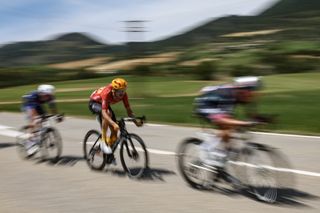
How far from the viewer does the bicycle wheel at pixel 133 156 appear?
9445mm

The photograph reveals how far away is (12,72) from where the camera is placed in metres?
92.4

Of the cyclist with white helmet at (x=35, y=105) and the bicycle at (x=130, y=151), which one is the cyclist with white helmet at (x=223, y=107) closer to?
the bicycle at (x=130, y=151)

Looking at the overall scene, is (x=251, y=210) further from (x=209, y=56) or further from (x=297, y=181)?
(x=209, y=56)

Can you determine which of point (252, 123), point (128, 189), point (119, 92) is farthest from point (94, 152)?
point (252, 123)

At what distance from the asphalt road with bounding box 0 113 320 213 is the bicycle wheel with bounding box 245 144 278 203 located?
0.45 feet

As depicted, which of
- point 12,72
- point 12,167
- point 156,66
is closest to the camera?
point 12,167

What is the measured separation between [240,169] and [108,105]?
3085mm

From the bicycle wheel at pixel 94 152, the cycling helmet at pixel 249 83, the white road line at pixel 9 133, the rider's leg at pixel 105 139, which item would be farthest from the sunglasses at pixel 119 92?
the white road line at pixel 9 133

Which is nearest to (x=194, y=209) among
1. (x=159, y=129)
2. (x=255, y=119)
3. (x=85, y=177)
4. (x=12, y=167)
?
(x=255, y=119)

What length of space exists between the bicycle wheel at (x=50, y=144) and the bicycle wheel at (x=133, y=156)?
259 cm

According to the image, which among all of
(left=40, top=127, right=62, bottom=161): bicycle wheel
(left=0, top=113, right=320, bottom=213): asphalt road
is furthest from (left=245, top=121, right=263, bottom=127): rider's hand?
(left=40, top=127, right=62, bottom=161): bicycle wheel

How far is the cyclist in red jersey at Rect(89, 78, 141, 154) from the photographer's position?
9469mm

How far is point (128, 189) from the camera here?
334 inches

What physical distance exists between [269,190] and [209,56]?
114 meters
